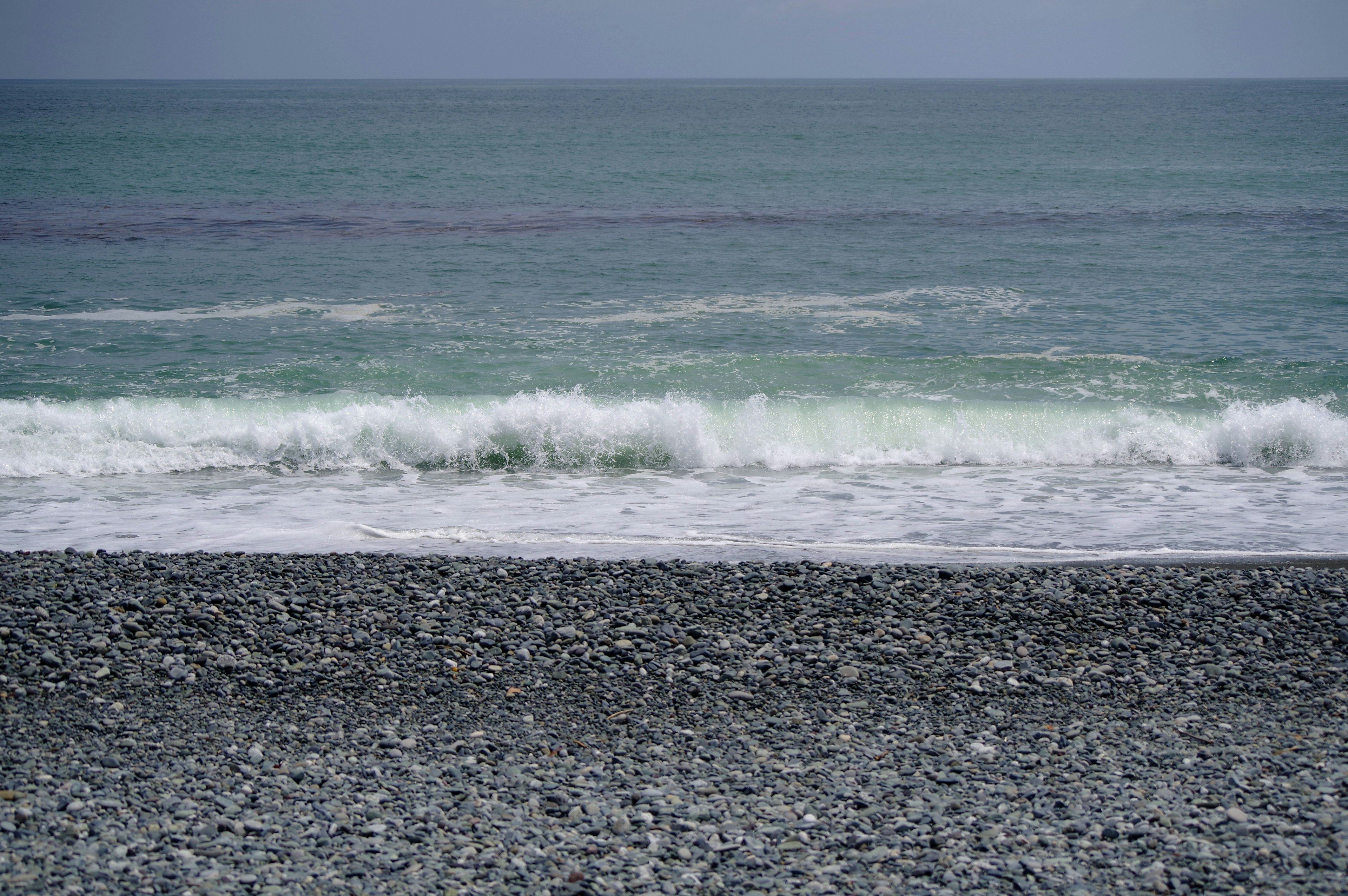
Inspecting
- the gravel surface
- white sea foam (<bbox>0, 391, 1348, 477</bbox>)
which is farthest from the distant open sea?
the gravel surface

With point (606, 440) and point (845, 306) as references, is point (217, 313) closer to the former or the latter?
point (606, 440)

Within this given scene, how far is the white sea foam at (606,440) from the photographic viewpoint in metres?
11.5

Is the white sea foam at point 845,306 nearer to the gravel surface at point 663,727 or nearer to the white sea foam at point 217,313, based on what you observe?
the white sea foam at point 217,313

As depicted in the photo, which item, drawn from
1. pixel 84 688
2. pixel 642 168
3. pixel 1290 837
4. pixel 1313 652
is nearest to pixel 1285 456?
pixel 1313 652

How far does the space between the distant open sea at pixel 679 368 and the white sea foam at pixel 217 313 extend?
0.10 metres

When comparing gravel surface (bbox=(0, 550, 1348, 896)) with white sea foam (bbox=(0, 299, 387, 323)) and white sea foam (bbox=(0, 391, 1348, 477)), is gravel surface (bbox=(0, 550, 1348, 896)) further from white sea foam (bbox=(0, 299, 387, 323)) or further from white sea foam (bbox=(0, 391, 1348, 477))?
white sea foam (bbox=(0, 299, 387, 323))

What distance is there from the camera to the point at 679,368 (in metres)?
14.8

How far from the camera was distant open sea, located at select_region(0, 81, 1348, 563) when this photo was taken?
31.0 ft

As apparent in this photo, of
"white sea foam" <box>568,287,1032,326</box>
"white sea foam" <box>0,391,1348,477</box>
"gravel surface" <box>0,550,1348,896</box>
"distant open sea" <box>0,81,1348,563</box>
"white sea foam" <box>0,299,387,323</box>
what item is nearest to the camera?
"gravel surface" <box>0,550,1348,896</box>

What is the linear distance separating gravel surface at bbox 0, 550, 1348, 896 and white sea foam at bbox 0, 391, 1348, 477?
4.14 meters

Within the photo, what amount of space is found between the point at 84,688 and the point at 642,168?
120ft

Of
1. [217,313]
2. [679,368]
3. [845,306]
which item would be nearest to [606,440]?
[679,368]

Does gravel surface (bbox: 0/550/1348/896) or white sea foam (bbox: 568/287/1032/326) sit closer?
gravel surface (bbox: 0/550/1348/896)

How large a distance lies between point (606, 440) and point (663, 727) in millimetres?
6694
